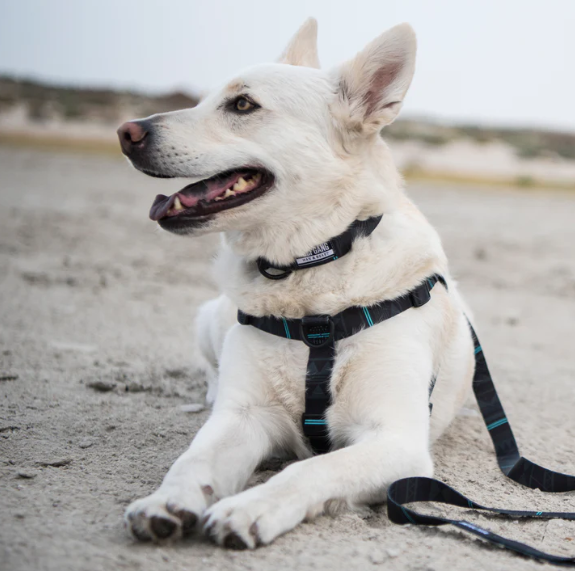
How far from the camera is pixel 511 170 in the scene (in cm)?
2956

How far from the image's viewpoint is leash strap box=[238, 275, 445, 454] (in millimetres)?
2871

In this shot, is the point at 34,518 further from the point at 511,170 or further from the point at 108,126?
the point at 108,126

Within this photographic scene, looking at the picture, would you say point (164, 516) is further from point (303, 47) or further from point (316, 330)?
point (303, 47)

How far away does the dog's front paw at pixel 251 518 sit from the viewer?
218cm

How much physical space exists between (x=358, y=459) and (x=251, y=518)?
1.61 ft

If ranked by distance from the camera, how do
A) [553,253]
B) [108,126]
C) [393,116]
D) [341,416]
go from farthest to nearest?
[108,126] → [553,253] → [393,116] → [341,416]

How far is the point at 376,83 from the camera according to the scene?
3154 millimetres

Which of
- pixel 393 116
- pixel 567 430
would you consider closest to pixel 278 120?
pixel 393 116

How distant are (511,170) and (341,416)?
28.9 meters

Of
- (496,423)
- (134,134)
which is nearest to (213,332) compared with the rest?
(134,134)

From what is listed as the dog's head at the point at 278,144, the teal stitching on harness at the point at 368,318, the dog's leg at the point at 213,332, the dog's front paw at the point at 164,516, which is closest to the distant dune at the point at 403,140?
the dog's leg at the point at 213,332

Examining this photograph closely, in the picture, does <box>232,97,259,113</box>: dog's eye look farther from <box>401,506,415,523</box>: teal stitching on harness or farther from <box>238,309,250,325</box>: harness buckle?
<box>401,506,415,523</box>: teal stitching on harness

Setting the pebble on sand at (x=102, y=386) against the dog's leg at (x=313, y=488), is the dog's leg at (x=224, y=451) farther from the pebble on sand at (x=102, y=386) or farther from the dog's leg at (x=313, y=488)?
the pebble on sand at (x=102, y=386)

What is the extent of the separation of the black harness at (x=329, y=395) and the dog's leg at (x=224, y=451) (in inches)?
5.9
